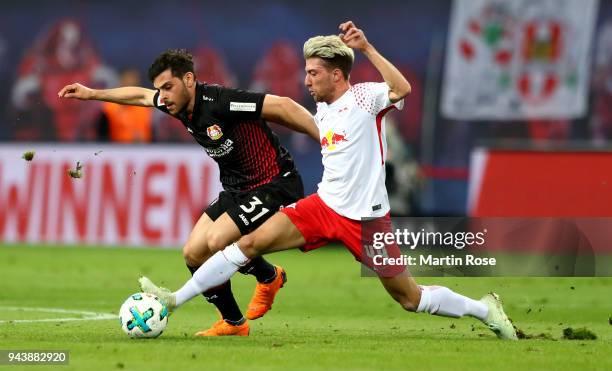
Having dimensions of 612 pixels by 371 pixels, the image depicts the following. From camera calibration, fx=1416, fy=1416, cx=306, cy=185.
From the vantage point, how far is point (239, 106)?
33.3ft

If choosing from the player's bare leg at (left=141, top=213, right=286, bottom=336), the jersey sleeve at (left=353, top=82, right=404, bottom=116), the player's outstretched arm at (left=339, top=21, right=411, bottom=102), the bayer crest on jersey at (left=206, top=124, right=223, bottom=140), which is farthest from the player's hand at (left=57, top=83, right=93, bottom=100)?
the player's outstretched arm at (left=339, top=21, right=411, bottom=102)

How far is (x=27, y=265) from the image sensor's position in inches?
677

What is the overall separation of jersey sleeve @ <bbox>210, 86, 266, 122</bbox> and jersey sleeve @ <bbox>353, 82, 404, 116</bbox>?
89 centimetres

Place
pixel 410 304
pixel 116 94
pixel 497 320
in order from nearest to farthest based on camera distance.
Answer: pixel 410 304 < pixel 497 320 < pixel 116 94

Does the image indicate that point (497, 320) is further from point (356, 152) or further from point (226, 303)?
point (226, 303)

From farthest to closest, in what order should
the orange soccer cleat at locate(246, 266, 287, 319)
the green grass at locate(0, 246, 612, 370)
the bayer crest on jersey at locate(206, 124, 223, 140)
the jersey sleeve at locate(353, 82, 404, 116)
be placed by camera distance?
the orange soccer cleat at locate(246, 266, 287, 319), the bayer crest on jersey at locate(206, 124, 223, 140), the jersey sleeve at locate(353, 82, 404, 116), the green grass at locate(0, 246, 612, 370)

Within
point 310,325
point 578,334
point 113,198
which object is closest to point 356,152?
point 310,325

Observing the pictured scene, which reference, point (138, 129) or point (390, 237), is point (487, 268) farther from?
point (138, 129)

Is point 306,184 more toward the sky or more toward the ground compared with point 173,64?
more toward the ground

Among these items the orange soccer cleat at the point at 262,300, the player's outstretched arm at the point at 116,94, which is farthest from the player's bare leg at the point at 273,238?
the player's outstretched arm at the point at 116,94

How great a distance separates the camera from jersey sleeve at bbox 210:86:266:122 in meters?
10.1

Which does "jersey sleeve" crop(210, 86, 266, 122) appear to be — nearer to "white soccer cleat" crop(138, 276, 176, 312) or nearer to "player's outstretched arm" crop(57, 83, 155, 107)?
"player's outstretched arm" crop(57, 83, 155, 107)

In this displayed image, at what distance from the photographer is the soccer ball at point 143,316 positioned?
9492mm

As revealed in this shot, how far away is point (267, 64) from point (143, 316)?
1587cm
